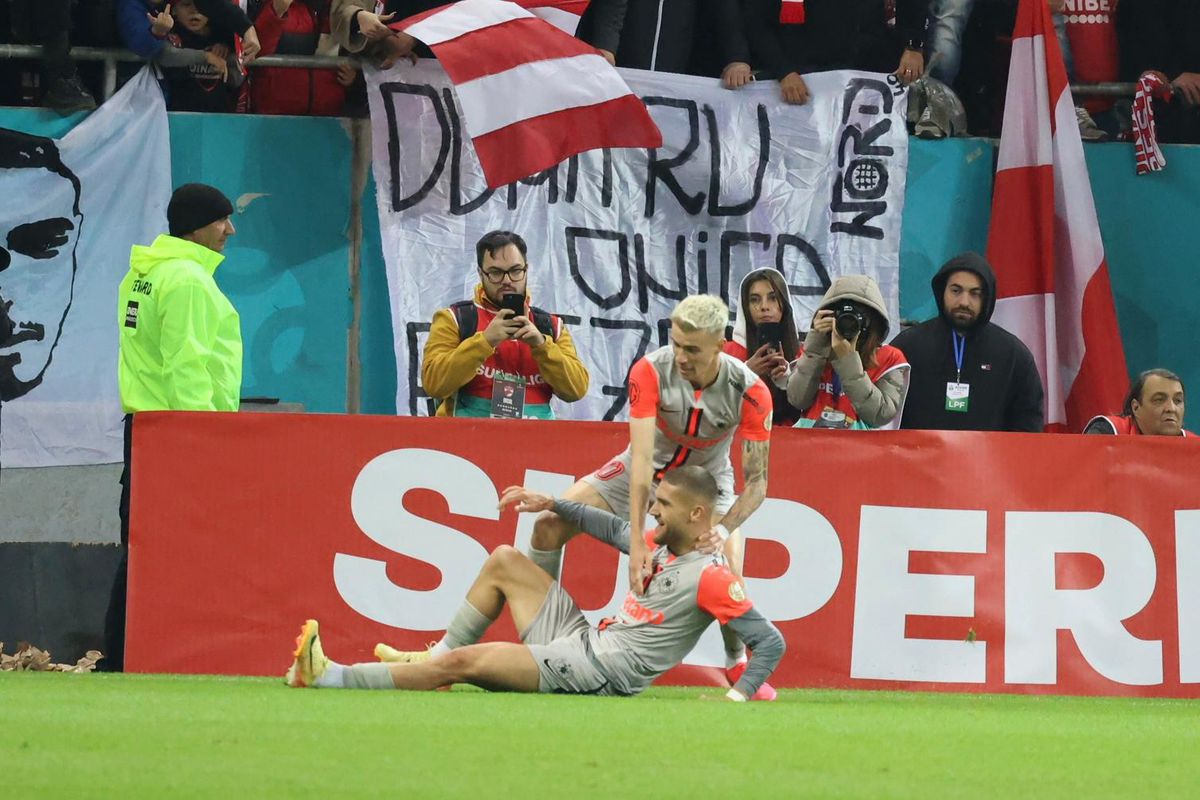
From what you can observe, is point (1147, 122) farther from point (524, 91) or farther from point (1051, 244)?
point (524, 91)

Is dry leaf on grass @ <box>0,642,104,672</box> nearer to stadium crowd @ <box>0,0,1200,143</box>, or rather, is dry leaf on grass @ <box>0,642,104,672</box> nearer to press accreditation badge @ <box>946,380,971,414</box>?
stadium crowd @ <box>0,0,1200,143</box>

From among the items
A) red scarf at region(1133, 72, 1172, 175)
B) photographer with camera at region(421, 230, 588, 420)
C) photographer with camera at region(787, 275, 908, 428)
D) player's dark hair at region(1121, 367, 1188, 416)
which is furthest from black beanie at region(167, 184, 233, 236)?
red scarf at region(1133, 72, 1172, 175)

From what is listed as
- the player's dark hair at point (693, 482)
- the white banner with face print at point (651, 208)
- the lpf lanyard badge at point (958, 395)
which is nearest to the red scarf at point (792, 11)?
the white banner with face print at point (651, 208)

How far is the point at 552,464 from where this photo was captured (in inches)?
365

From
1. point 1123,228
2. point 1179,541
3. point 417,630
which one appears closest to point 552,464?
point 417,630

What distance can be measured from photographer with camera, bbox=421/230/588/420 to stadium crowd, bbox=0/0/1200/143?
248 cm

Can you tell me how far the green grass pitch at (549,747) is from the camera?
4.83m

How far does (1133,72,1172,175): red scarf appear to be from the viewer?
40.1 ft

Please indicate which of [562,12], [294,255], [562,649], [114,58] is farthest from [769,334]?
[114,58]

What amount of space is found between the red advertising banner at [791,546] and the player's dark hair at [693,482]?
1859mm

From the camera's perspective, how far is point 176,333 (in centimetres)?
910

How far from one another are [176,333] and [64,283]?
7.96 ft

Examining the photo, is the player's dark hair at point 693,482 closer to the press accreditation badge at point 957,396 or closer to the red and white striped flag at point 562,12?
the press accreditation badge at point 957,396

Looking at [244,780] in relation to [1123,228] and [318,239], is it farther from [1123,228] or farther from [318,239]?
[1123,228]
